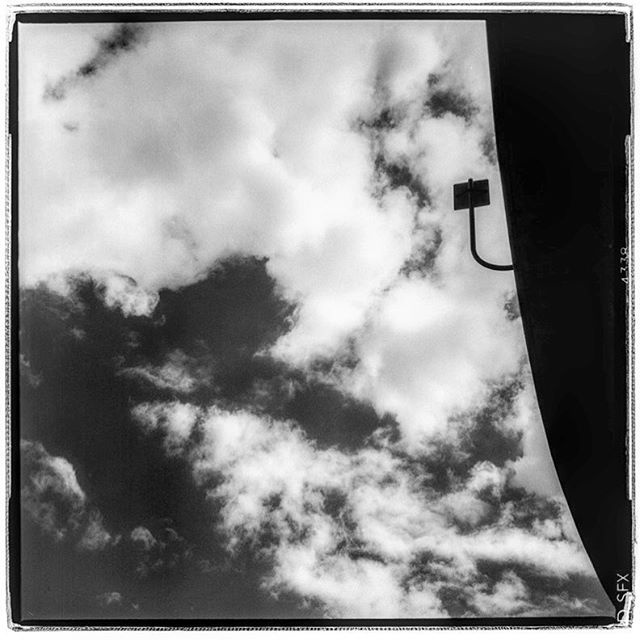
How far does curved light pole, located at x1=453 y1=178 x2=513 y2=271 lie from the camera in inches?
52.7

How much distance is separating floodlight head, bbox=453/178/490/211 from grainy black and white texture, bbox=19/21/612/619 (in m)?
0.02

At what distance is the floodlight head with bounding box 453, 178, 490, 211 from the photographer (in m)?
1.34

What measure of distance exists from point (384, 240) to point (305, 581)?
2.49ft

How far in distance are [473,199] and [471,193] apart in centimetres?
1

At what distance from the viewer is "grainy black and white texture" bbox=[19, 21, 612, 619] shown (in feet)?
4.32

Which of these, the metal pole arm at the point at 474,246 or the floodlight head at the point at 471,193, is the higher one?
the floodlight head at the point at 471,193

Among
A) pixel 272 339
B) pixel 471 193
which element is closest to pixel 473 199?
pixel 471 193

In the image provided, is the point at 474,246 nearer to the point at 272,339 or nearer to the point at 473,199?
the point at 473,199

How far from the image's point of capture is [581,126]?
136 cm

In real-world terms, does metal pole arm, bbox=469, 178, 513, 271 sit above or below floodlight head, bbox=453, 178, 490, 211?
below

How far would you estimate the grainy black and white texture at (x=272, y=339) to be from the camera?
1.32m

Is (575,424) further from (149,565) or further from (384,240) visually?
(149,565)

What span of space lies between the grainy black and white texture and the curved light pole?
0.02 m

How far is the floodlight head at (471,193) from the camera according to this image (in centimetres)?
134
